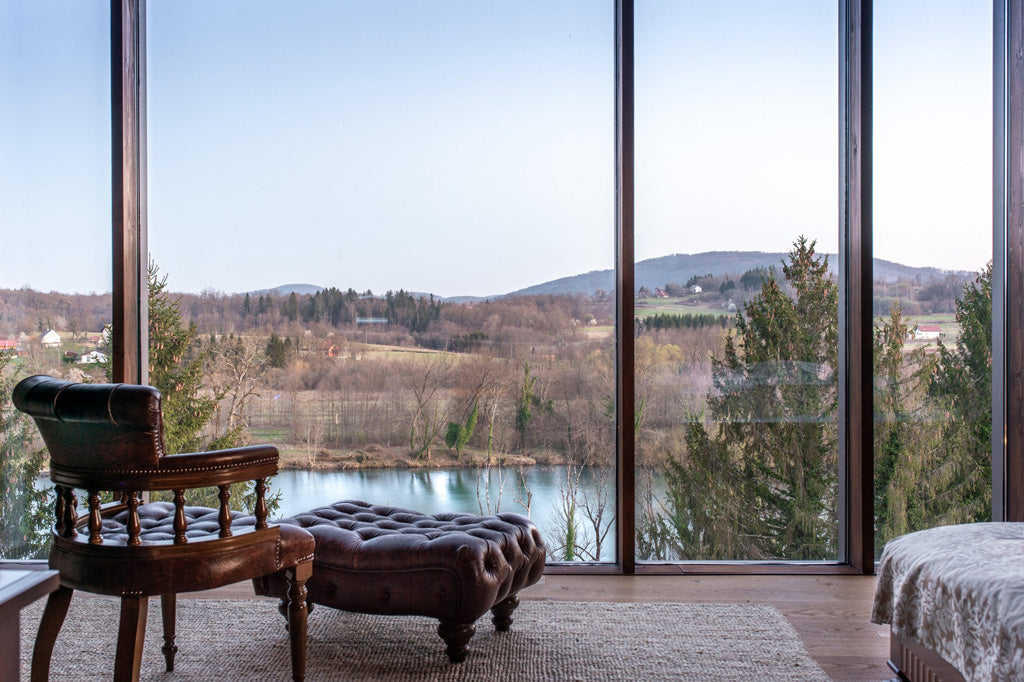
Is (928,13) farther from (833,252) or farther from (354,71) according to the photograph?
(354,71)

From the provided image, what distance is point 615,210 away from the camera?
3.51 m

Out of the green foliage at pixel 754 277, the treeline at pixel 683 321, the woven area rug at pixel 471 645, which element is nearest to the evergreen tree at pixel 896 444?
the green foliage at pixel 754 277

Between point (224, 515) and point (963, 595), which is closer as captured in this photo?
point (963, 595)

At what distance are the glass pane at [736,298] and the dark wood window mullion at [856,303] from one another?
0.05 meters

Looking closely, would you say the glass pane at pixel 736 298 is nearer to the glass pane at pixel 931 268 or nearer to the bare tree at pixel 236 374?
the glass pane at pixel 931 268

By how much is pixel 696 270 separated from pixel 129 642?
2.64 m

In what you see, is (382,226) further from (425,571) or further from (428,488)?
(425,571)

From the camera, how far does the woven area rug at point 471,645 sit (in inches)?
92.7

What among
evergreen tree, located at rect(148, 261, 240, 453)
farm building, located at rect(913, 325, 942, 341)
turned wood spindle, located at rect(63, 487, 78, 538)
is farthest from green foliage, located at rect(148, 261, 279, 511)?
farm building, located at rect(913, 325, 942, 341)

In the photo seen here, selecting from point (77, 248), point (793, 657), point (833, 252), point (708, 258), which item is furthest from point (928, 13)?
point (77, 248)

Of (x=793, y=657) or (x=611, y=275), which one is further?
(x=611, y=275)

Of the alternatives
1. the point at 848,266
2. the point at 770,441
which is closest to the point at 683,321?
the point at 770,441

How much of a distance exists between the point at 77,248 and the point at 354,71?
1511mm

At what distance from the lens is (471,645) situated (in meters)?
2.57
